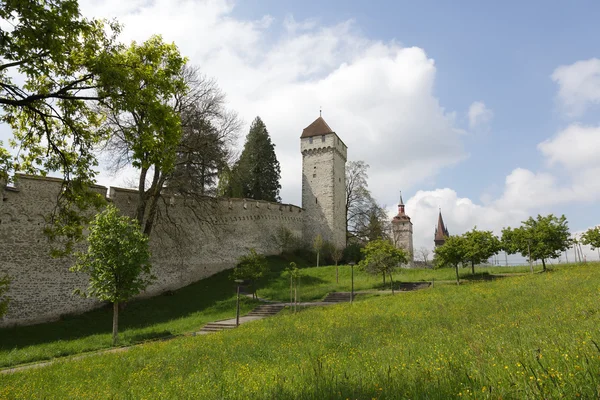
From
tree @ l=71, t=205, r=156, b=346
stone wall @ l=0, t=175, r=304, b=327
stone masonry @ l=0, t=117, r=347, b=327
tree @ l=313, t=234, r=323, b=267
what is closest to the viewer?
tree @ l=71, t=205, r=156, b=346

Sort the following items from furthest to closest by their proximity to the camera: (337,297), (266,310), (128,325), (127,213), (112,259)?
(337,297)
(127,213)
(266,310)
(128,325)
(112,259)

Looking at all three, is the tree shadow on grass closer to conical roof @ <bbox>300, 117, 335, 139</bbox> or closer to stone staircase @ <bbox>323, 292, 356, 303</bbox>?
stone staircase @ <bbox>323, 292, 356, 303</bbox>

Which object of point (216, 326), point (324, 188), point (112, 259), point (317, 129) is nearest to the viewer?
point (112, 259)

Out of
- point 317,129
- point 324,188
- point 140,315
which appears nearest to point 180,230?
point 140,315

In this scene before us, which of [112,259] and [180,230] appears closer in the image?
[112,259]

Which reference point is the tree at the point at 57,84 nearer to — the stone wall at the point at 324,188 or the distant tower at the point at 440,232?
the stone wall at the point at 324,188

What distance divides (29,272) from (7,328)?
112 inches

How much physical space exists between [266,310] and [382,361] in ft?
56.8

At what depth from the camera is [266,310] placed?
2325 centimetres

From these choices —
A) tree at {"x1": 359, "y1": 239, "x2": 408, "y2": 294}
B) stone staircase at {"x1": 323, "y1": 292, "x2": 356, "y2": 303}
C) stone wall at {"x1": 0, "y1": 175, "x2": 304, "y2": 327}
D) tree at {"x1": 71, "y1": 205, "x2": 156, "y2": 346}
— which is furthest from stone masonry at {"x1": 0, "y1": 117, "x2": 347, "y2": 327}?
tree at {"x1": 359, "y1": 239, "x2": 408, "y2": 294}

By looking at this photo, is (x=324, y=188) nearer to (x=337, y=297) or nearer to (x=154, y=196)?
(x=337, y=297)

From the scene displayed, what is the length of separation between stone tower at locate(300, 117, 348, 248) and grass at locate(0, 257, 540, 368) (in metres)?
9.16

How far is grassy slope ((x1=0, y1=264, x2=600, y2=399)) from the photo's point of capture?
187 inches

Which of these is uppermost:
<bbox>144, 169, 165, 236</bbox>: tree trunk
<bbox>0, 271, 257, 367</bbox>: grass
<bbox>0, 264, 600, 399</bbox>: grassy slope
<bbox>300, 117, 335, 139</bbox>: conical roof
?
<bbox>300, 117, 335, 139</bbox>: conical roof
